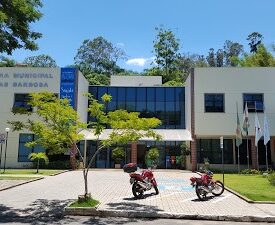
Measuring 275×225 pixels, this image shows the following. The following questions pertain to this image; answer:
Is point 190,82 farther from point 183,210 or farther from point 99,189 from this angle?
point 183,210

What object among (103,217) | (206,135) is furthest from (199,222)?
(206,135)

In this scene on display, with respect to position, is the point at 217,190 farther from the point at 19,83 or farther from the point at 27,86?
the point at 19,83

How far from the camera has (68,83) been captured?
111ft

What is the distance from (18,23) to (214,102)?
2281 centimetres

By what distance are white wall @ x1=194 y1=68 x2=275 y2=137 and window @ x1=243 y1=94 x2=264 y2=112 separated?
336 millimetres

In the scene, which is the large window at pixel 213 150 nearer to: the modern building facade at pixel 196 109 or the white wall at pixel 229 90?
the modern building facade at pixel 196 109

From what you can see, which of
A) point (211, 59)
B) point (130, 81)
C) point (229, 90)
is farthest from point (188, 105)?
point (211, 59)

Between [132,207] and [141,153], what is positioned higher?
[141,153]

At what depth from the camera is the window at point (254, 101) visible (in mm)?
32875

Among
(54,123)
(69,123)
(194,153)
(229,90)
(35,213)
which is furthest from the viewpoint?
(229,90)

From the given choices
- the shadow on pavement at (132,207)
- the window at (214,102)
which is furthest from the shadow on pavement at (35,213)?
the window at (214,102)

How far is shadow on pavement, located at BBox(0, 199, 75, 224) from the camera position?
35.4ft

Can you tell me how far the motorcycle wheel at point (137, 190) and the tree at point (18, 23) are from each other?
6.42 metres

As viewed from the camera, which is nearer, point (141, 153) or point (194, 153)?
point (194, 153)
